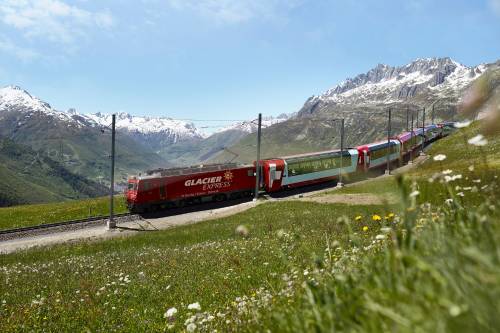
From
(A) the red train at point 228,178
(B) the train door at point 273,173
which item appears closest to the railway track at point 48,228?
(A) the red train at point 228,178

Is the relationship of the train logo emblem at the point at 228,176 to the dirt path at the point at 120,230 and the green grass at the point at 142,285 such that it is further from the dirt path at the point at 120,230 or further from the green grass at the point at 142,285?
the green grass at the point at 142,285

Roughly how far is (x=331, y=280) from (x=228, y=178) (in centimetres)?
4654

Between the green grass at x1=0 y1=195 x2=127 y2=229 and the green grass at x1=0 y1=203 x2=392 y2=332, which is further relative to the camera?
the green grass at x1=0 y1=195 x2=127 y2=229

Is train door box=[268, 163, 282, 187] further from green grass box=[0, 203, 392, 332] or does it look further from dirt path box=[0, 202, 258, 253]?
green grass box=[0, 203, 392, 332]

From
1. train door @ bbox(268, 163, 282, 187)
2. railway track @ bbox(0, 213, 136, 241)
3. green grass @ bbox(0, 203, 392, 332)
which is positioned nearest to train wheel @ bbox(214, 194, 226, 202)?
train door @ bbox(268, 163, 282, 187)

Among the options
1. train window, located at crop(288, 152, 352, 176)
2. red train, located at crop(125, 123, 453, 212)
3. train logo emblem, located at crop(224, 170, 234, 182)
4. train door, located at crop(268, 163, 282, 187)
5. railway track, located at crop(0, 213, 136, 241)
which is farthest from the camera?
train window, located at crop(288, 152, 352, 176)

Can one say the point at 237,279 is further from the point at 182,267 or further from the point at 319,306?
the point at 319,306

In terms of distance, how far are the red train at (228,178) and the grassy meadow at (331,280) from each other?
2446 centimetres

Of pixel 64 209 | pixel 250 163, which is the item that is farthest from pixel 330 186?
pixel 64 209

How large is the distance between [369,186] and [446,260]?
2.89ft

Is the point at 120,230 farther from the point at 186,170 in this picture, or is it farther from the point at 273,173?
the point at 273,173

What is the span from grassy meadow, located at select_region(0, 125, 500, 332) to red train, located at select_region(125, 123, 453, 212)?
80.2ft

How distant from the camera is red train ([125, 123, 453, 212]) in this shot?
44.7 meters

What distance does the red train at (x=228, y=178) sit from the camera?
4469cm
